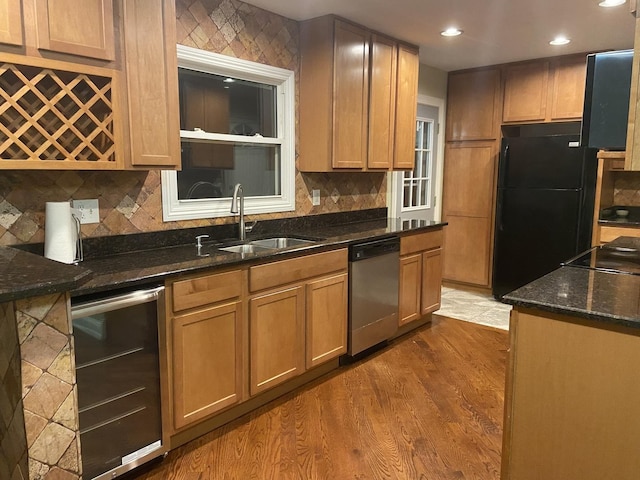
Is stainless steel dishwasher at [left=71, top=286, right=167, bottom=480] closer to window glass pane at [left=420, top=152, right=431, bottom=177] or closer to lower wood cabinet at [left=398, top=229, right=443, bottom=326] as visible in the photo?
lower wood cabinet at [left=398, top=229, right=443, bottom=326]

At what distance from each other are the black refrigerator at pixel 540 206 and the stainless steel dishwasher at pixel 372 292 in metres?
1.81

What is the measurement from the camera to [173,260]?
2387mm

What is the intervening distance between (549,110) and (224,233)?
11.5 ft

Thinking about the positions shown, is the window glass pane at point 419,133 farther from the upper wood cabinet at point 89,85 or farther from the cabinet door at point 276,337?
the upper wood cabinet at point 89,85

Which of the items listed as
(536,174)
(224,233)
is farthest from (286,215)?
(536,174)

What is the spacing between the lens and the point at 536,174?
15.2 ft

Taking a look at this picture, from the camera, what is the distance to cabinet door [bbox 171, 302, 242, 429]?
2.25m

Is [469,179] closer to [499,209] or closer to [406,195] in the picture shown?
[499,209]

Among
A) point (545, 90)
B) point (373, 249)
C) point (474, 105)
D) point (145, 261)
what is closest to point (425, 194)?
point (474, 105)

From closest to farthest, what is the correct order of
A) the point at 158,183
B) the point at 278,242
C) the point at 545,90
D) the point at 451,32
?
the point at 158,183 < the point at 278,242 < the point at 451,32 < the point at 545,90

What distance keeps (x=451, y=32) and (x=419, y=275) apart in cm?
197

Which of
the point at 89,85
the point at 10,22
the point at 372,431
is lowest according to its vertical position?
the point at 372,431

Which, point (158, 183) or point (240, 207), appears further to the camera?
point (240, 207)

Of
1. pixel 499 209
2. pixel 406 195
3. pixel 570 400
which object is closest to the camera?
pixel 570 400
